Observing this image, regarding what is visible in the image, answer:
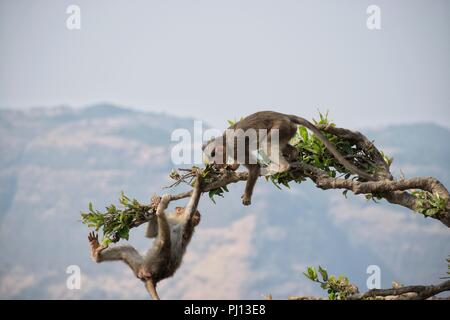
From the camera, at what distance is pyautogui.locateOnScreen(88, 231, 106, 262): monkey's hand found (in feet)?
32.7

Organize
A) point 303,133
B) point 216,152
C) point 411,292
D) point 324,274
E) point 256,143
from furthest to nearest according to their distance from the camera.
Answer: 1. point 256,143
2. point 303,133
3. point 216,152
4. point 324,274
5. point 411,292

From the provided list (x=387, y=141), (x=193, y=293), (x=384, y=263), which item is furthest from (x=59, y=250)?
(x=387, y=141)

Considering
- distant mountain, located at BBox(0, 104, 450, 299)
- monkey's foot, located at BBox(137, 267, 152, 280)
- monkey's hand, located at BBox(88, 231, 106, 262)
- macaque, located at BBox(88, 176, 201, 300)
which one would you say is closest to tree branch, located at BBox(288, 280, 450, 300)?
macaque, located at BBox(88, 176, 201, 300)

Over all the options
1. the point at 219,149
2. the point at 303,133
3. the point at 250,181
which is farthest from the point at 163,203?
the point at 303,133

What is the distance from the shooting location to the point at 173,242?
32.9 feet

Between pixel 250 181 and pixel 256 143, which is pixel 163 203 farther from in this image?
pixel 256 143

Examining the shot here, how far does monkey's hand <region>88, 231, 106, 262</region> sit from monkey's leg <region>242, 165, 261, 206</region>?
7.78ft

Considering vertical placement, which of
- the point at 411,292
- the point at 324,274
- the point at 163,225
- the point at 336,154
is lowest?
the point at 411,292

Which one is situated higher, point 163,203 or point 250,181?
point 250,181

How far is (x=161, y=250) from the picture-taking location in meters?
9.79

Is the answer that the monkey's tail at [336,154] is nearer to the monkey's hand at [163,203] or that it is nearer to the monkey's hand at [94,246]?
the monkey's hand at [163,203]

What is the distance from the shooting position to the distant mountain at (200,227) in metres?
136

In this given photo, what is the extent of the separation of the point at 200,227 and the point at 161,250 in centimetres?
12881
